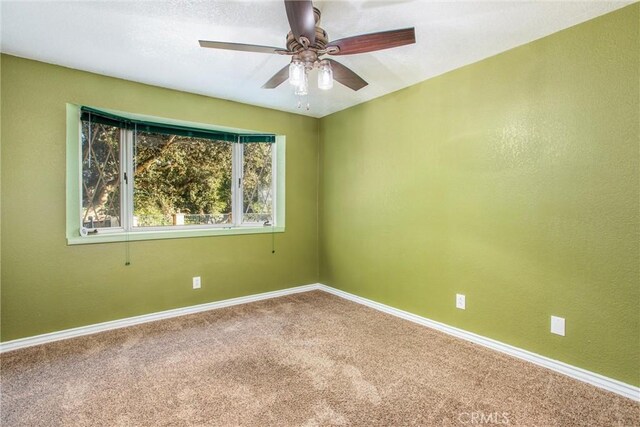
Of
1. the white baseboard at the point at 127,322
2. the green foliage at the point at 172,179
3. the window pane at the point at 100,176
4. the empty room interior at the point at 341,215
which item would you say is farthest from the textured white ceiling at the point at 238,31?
the white baseboard at the point at 127,322

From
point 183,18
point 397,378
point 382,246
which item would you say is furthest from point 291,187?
point 397,378

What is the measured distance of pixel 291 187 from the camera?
386 cm

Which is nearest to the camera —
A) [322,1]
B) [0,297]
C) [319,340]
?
[322,1]

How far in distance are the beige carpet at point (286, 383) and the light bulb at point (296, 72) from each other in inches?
72.5

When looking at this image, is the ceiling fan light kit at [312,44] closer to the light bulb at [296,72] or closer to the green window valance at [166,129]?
the light bulb at [296,72]

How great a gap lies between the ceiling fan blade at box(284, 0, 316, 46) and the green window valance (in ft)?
6.95

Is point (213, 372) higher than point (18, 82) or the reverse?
the reverse

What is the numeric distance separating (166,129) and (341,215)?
82.6 inches

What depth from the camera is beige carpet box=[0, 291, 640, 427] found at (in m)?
1.65

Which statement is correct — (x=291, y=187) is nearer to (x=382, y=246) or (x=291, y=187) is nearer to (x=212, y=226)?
(x=212, y=226)

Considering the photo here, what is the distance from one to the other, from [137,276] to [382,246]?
2392 mm

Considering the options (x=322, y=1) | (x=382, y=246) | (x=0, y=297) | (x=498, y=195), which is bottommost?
(x=0, y=297)

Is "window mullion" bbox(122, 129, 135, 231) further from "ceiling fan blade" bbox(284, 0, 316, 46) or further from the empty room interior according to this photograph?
"ceiling fan blade" bbox(284, 0, 316, 46)

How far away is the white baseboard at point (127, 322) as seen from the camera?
2412 millimetres
